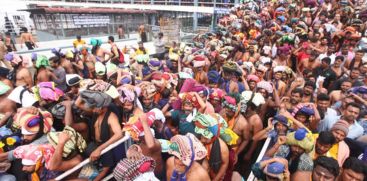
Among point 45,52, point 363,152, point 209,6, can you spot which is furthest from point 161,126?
point 209,6

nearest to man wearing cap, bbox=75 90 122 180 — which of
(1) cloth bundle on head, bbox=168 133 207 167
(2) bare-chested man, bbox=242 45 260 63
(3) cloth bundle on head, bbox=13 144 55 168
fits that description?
(3) cloth bundle on head, bbox=13 144 55 168

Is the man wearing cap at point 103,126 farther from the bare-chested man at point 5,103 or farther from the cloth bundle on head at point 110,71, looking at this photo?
the cloth bundle on head at point 110,71

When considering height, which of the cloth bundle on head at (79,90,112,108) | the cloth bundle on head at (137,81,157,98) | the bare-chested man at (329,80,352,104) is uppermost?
the cloth bundle on head at (79,90,112,108)

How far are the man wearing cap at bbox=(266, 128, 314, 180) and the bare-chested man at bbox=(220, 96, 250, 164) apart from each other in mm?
862

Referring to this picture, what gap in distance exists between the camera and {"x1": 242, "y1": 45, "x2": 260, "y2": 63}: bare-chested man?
252 inches

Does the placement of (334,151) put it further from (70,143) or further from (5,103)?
(5,103)

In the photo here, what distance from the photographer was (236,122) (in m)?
3.32

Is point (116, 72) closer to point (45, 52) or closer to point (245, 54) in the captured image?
point (245, 54)

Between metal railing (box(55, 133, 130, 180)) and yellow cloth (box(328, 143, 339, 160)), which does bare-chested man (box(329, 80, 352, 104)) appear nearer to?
yellow cloth (box(328, 143, 339, 160))

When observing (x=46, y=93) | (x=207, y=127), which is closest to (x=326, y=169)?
(x=207, y=127)

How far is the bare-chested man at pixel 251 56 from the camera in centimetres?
641

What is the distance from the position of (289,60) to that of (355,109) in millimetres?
3711

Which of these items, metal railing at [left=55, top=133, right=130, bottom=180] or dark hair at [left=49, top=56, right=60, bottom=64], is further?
dark hair at [left=49, top=56, right=60, bottom=64]

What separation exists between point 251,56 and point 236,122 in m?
3.71
